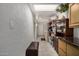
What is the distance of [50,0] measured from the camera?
1.55 m

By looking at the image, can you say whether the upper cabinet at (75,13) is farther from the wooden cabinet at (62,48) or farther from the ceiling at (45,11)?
the wooden cabinet at (62,48)

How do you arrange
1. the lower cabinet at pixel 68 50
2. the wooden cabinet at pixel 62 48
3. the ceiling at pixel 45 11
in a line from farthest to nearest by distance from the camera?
the wooden cabinet at pixel 62 48 < the ceiling at pixel 45 11 < the lower cabinet at pixel 68 50

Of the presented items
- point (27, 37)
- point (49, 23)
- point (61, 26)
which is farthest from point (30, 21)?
point (49, 23)

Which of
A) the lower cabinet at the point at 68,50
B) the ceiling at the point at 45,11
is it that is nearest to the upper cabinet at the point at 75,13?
the ceiling at the point at 45,11

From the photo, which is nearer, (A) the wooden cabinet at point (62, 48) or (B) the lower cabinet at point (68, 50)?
(B) the lower cabinet at point (68, 50)

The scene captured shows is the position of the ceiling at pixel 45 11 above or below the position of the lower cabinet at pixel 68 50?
above

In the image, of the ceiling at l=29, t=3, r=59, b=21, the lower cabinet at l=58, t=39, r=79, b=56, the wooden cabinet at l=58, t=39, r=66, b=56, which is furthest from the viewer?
the wooden cabinet at l=58, t=39, r=66, b=56

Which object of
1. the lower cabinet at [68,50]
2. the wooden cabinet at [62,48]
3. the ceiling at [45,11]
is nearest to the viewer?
the lower cabinet at [68,50]

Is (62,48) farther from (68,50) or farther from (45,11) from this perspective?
(45,11)

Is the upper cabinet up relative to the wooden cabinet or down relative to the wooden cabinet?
up

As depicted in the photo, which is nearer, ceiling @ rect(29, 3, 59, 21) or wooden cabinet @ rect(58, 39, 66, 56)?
ceiling @ rect(29, 3, 59, 21)

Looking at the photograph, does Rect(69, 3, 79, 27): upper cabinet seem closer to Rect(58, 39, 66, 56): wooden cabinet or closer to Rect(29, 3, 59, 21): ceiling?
Rect(29, 3, 59, 21): ceiling

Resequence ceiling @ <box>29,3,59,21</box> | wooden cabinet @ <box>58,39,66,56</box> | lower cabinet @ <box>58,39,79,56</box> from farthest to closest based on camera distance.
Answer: wooden cabinet @ <box>58,39,66,56</box> < ceiling @ <box>29,3,59,21</box> < lower cabinet @ <box>58,39,79,56</box>

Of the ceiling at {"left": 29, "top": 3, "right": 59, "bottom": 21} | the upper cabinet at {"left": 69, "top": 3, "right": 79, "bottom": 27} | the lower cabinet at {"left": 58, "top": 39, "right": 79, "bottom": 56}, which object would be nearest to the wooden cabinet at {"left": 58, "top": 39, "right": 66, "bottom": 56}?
the lower cabinet at {"left": 58, "top": 39, "right": 79, "bottom": 56}
